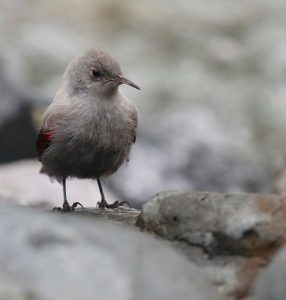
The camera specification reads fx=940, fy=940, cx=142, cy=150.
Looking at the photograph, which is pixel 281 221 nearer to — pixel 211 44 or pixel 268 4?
pixel 211 44

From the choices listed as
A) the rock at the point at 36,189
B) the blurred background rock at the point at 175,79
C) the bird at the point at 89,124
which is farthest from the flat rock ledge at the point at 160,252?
the blurred background rock at the point at 175,79

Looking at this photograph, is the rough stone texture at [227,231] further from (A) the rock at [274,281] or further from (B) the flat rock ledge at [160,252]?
(A) the rock at [274,281]

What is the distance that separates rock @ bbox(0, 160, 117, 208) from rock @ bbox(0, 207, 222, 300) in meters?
5.00

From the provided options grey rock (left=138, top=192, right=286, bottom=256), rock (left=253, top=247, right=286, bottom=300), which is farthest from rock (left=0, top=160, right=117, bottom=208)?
rock (left=253, top=247, right=286, bottom=300)

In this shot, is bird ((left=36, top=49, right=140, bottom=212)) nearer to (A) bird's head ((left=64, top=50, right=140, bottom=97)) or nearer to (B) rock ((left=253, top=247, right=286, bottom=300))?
(A) bird's head ((left=64, top=50, right=140, bottom=97))

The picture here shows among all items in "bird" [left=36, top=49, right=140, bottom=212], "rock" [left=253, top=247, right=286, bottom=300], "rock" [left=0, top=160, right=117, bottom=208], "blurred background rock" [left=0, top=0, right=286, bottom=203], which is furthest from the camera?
"blurred background rock" [left=0, top=0, right=286, bottom=203]

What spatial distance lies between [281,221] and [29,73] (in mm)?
9631

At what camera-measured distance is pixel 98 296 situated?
4.25 metres

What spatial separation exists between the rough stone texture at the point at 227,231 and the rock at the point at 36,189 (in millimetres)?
4527

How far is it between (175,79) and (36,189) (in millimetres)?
4765

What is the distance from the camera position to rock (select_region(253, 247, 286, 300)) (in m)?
4.45

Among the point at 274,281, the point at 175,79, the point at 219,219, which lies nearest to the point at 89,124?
the point at 219,219

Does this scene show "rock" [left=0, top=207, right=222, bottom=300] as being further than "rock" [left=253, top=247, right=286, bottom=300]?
No

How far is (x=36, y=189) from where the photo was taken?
Result: 397 inches
